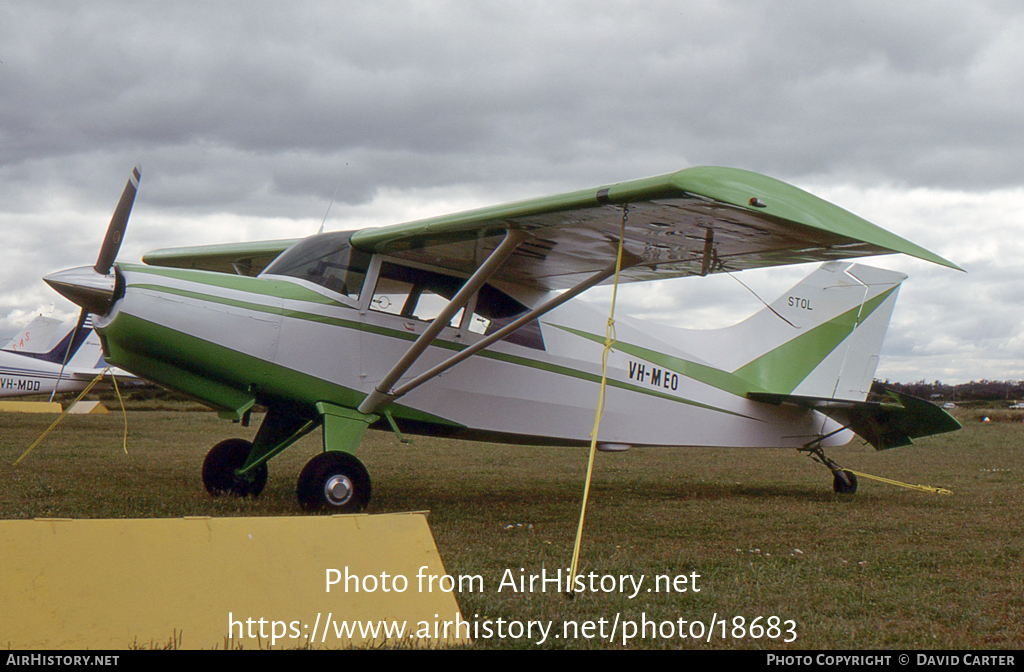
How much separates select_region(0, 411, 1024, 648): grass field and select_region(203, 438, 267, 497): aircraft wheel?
172 millimetres

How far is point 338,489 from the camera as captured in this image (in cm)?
684

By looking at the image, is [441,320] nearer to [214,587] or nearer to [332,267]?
[332,267]

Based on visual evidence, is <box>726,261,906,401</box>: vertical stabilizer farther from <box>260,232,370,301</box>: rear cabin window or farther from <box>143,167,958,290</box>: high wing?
<box>260,232,370,301</box>: rear cabin window

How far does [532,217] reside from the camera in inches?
243

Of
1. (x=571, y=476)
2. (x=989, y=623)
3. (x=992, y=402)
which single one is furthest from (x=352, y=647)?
(x=992, y=402)

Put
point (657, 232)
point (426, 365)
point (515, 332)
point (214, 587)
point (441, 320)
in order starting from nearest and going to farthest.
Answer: point (214, 587) → point (657, 232) → point (441, 320) → point (426, 365) → point (515, 332)

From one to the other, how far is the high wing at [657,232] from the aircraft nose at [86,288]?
7.28 feet

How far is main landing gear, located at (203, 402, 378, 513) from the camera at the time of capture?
6750 millimetres

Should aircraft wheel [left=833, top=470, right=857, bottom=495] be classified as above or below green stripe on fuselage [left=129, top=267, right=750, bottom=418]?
below

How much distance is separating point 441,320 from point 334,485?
174 cm

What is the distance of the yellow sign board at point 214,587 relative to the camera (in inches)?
121

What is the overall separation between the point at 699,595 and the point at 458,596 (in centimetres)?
142

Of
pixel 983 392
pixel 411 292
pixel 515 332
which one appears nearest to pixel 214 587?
pixel 411 292

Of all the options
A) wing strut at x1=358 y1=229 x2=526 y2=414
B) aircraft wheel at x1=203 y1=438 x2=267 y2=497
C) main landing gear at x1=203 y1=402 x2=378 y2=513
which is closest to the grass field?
aircraft wheel at x1=203 y1=438 x2=267 y2=497
